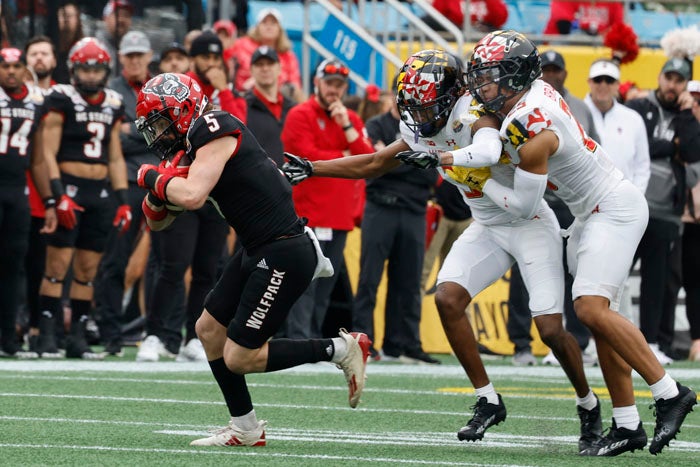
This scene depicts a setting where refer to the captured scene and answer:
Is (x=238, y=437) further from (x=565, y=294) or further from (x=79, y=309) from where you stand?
(x=565, y=294)

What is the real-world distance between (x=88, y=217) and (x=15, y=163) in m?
0.67

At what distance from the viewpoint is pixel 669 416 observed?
6.36 m

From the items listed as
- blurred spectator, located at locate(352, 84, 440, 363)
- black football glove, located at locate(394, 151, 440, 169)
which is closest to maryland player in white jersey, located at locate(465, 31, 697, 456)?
black football glove, located at locate(394, 151, 440, 169)

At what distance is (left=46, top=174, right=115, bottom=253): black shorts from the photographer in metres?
10.5

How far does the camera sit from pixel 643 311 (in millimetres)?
11227

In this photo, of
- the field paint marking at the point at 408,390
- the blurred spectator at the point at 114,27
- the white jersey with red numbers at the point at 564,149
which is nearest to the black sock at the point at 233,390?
the white jersey with red numbers at the point at 564,149

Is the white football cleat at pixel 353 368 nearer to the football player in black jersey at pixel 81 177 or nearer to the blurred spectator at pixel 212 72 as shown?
the football player in black jersey at pixel 81 177

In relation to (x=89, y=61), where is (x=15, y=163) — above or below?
below

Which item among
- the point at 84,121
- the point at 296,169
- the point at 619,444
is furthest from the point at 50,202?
the point at 619,444

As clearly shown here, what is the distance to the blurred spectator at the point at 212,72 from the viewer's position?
1084cm

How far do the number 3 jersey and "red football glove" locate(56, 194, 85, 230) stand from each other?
1.04 ft

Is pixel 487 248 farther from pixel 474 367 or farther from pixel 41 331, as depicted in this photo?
pixel 41 331

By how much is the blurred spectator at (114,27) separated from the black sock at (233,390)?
712 centimetres

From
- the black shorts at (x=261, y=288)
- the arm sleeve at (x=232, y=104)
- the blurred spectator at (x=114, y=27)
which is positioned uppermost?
the black shorts at (x=261, y=288)
